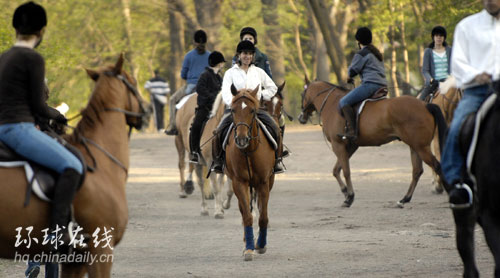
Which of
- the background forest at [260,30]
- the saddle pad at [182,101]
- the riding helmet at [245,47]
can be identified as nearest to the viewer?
the riding helmet at [245,47]

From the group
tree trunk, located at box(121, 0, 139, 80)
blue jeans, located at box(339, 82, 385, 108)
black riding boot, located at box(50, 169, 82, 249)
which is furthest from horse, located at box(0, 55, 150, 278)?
tree trunk, located at box(121, 0, 139, 80)

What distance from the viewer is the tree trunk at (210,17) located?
42650 mm

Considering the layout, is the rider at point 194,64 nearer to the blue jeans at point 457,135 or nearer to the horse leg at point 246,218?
the horse leg at point 246,218

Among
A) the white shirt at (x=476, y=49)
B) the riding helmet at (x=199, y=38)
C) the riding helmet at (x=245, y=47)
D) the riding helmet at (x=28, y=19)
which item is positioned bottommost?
the riding helmet at (x=199, y=38)

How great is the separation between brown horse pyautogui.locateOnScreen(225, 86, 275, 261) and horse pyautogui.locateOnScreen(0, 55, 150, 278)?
3385mm

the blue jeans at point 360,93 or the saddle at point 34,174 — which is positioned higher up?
the saddle at point 34,174

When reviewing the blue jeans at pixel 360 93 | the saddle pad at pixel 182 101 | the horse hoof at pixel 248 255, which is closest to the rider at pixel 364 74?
the blue jeans at pixel 360 93

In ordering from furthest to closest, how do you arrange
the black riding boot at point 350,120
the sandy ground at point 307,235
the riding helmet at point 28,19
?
1. the black riding boot at point 350,120
2. the sandy ground at point 307,235
3. the riding helmet at point 28,19

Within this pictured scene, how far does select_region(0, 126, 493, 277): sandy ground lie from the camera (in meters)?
11.0

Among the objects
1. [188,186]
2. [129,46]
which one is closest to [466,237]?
[188,186]

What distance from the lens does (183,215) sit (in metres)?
17.1

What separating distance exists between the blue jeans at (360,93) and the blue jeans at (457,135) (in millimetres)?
9328

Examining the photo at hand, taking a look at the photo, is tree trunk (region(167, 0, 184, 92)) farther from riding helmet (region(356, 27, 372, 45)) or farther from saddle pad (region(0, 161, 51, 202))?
saddle pad (region(0, 161, 51, 202))

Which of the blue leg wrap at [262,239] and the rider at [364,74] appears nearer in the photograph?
the blue leg wrap at [262,239]
